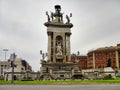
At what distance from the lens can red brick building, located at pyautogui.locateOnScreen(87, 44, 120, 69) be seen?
139500 mm

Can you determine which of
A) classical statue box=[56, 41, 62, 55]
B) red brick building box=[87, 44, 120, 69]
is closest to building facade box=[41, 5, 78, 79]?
classical statue box=[56, 41, 62, 55]

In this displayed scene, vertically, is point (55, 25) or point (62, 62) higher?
point (55, 25)

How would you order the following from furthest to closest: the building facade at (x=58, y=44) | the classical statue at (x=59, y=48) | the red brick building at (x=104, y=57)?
the red brick building at (x=104, y=57), the classical statue at (x=59, y=48), the building facade at (x=58, y=44)

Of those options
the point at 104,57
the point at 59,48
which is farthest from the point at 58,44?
the point at 104,57

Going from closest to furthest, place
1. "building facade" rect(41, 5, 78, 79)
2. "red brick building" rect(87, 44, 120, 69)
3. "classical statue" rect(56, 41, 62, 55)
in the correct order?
"building facade" rect(41, 5, 78, 79) < "classical statue" rect(56, 41, 62, 55) < "red brick building" rect(87, 44, 120, 69)

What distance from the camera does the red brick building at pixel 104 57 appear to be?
458 ft

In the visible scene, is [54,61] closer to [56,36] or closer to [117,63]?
[56,36]

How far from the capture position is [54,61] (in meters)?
72.2

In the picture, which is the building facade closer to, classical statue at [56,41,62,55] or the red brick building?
classical statue at [56,41,62,55]

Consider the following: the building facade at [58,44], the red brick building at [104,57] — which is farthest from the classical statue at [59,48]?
the red brick building at [104,57]

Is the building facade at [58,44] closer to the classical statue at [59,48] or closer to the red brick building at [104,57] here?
the classical statue at [59,48]

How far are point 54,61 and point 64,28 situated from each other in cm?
977

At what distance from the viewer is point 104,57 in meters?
147

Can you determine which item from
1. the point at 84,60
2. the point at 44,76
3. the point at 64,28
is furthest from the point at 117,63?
the point at 44,76
